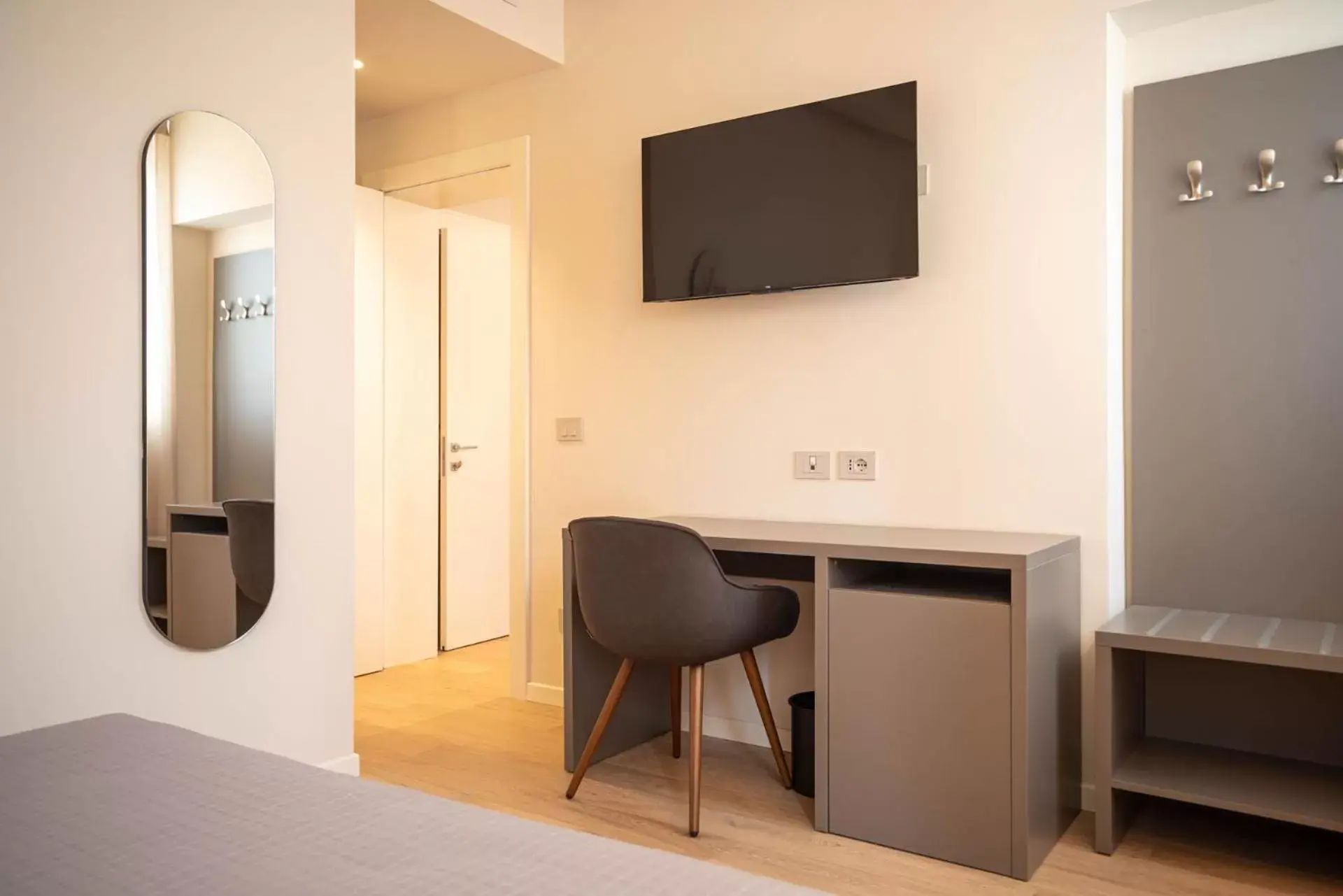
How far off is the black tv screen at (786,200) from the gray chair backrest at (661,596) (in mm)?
1003

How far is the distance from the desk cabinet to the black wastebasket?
257mm

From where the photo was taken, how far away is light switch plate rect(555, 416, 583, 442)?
381 cm

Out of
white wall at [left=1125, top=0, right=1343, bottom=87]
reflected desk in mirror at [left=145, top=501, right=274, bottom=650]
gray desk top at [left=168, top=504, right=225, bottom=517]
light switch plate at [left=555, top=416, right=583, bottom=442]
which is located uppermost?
white wall at [left=1125, top=0, right=1343, bottom=87]

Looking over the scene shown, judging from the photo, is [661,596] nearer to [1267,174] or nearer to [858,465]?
[858,465]

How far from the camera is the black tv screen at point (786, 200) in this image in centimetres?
296

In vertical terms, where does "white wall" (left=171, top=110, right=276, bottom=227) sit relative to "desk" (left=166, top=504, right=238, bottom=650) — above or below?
above

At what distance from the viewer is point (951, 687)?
2.44 meters

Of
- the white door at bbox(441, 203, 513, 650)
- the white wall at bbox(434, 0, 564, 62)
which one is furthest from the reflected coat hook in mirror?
Result: the white door at bbox(441, 203, 513, 650)

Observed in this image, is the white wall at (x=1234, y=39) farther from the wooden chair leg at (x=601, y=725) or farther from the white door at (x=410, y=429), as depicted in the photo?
the white door at (x=410, y=429)

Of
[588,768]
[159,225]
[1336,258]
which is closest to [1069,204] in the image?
[1336,258]

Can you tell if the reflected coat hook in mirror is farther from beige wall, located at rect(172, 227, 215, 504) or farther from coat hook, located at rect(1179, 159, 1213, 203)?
coat hook, located at rect(1179, 159, 1213, 203)

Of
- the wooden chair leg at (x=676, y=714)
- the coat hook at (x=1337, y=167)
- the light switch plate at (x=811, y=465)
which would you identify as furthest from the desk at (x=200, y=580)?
the coat hook at (x=1337, y=167)

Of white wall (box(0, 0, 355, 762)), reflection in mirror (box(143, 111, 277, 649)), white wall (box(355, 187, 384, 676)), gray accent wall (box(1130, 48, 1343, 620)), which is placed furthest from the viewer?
white wall (box(355, 187, 384, 676))

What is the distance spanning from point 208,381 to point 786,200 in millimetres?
1779
